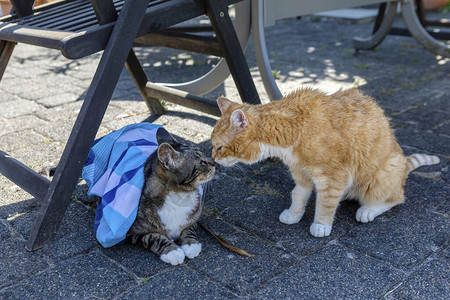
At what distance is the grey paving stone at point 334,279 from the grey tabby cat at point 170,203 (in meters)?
0.48

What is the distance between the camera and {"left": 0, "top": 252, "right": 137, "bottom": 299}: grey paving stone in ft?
6.56

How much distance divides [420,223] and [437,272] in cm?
45

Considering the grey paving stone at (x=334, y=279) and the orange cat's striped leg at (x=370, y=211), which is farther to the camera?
the orange cat's striped leg at (x=370, y=211)

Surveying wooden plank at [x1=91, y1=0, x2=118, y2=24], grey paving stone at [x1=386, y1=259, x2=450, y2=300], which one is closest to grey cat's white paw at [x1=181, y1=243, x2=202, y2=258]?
grey paving stone at [x1=386, y1=259, x2=450, y2=300]

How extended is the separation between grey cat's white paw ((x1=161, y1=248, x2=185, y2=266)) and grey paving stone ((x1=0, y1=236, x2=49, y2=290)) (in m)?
0.56

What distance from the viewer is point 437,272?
6.87 feet

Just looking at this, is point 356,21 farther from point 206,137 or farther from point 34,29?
point 34,29

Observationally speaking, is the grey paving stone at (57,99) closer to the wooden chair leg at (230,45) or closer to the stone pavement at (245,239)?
the stone pavement at (245,239)

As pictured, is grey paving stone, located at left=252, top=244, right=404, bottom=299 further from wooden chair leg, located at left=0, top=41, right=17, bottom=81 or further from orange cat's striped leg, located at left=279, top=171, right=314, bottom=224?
wooden chair leg, located at left=0, top=41, right=17, bottom=81

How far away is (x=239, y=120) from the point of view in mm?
2299

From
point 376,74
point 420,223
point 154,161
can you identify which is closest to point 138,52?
point 376,74

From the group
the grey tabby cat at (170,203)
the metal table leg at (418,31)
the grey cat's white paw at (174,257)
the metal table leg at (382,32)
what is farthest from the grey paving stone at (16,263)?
the metal table leg at (382,32)

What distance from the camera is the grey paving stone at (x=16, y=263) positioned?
2.10 m

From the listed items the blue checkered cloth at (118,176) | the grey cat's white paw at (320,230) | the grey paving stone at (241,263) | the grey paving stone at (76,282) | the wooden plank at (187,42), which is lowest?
the grey cat's white paw at (320,230)
